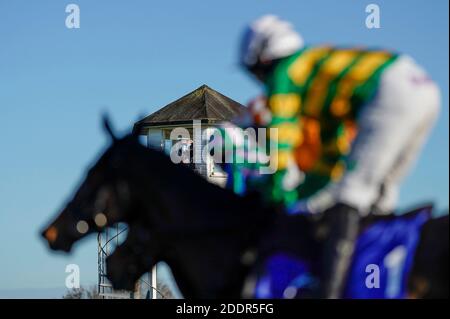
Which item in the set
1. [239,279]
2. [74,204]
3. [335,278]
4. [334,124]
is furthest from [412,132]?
[74,204]

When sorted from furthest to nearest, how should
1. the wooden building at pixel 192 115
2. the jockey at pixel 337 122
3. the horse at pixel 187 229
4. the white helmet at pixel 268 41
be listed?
1. the wooden building at pixel 192 115
2. the white helmet at pixel 268 41
3. the horse at pixel 187 229
4. the jockey at pixel 337 122

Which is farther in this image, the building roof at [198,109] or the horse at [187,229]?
the building roof at [198,109]

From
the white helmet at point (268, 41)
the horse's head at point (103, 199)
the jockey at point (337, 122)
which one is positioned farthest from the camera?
the horse's head at point (103, 199)

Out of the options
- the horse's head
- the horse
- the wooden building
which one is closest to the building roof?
A: the wooden building

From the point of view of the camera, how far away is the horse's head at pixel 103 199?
7.85 meters

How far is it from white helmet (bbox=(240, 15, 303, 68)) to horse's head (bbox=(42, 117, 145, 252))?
1.07m

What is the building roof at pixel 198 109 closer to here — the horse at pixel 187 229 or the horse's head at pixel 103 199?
the horse's head at pixel 103 199

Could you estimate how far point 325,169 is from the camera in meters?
7.27

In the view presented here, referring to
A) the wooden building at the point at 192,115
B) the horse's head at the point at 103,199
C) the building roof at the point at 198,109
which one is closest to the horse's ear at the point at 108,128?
the horse's head at the point at 103,199

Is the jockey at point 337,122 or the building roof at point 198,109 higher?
the jockey at point 337,122

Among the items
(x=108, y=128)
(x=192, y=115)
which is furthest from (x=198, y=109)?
(x=108, y=128)

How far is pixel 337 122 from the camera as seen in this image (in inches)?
280
